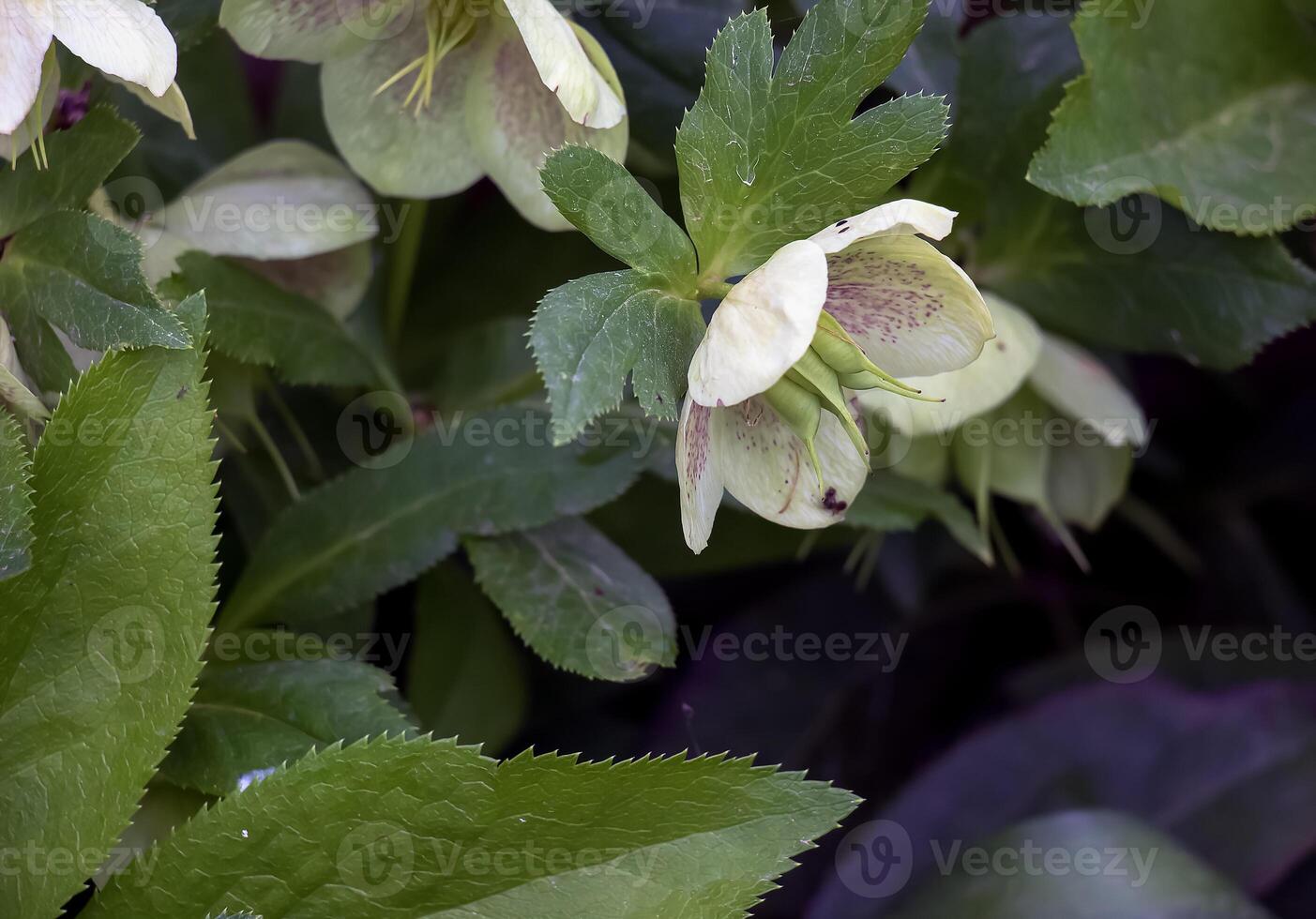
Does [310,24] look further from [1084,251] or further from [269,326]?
[1084,251]

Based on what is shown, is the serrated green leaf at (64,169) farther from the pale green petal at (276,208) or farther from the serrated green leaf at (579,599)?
the serrated green leaf at (579,599)

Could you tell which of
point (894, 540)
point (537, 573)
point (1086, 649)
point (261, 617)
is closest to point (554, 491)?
point (537, 573)

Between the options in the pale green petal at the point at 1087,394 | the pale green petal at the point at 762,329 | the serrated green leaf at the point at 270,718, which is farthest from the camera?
the pale green petal at the point at 1087,394

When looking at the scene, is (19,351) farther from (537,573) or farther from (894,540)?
(894,540)

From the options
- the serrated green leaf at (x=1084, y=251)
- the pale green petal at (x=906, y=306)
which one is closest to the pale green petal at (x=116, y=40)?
the pale green petal at (x=906, y=306)

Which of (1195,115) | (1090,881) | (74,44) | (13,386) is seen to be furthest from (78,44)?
(1090,881)

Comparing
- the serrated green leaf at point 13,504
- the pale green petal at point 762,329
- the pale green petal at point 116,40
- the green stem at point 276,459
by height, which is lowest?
the green stem at point 276,459

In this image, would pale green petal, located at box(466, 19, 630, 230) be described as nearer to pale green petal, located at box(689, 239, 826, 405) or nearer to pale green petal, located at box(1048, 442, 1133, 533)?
pale green petal, located at box(689, 239, 826, 405)
